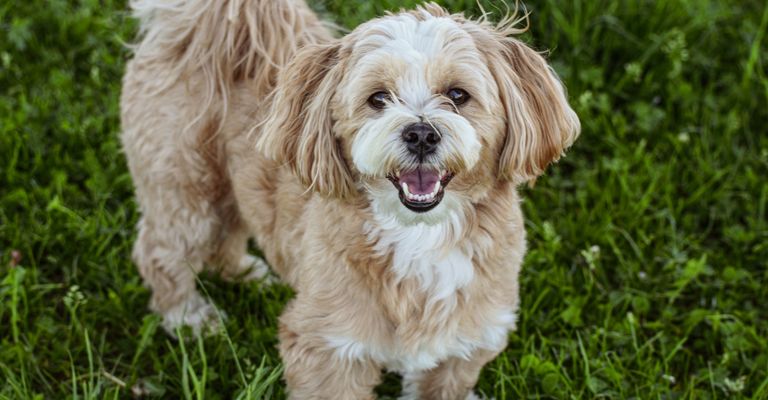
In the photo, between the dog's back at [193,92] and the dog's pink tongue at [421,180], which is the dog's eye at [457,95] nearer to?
the dog's pink tongue at [421,180]

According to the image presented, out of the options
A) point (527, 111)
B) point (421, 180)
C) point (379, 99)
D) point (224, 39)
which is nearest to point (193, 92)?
point (224, 39)

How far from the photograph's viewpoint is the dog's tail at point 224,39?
11.1 ft

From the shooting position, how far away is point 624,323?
3.83 m

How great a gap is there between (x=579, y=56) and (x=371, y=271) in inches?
102

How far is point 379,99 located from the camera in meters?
2.69

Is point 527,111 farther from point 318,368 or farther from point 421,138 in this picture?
point 318,368

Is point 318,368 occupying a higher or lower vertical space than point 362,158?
lower

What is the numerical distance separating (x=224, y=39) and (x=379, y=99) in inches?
38.6

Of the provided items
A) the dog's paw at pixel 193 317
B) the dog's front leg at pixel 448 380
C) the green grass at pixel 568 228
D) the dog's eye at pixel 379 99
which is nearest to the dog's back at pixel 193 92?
the dog's paw at pixel 193 317

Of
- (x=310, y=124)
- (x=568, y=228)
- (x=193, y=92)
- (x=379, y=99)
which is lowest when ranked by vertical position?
(x=568, y=228)

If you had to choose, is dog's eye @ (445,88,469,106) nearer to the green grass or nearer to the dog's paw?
the green grass

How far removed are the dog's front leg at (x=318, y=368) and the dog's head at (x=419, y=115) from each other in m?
0.54

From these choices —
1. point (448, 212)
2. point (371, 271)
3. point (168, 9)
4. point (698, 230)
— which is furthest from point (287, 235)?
point (698, 230)

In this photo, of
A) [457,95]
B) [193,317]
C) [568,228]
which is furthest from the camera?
[568,228]
